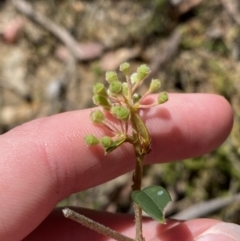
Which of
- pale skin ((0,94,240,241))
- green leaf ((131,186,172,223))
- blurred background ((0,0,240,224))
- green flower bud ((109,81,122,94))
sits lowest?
blurred background ((0,0,240,224))

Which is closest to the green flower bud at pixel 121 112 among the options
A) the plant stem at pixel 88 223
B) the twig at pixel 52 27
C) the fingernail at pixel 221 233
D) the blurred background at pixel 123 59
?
the plant stem at pixel 88 223

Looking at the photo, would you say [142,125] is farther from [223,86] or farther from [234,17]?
[234,17]

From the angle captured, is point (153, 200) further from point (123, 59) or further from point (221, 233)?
point (123, 59)

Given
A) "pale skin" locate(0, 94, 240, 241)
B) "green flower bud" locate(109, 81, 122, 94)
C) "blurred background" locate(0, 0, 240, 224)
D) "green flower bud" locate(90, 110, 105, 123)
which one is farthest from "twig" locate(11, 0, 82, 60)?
"green flower bud" locate(109, 81, 122, 94)

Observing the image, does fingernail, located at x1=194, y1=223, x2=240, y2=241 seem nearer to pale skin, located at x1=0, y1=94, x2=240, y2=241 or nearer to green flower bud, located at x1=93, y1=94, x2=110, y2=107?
pale skin, located at x1=0, y1=94, x2=240, y2=241

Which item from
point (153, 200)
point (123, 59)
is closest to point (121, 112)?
point (153, 200)

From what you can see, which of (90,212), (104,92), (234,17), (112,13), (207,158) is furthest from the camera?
(112,13)

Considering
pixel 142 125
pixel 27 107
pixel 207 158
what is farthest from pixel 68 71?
pixel 142 125

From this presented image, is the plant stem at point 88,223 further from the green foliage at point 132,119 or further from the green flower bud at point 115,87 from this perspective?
the green flower bud at point 115,87
